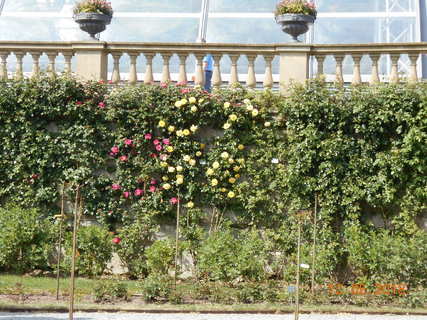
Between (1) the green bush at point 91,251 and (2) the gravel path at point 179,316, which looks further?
(1) the green bush at point 91,251

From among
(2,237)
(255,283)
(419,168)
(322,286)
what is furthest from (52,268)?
(419,168)

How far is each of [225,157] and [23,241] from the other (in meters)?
3.42

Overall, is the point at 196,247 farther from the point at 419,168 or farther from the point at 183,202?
the point at 419,168

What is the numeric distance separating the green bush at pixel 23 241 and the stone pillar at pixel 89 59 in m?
2.59

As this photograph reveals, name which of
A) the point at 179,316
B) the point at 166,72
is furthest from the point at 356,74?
the point at 179,316

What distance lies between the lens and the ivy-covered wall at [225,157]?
11164mm

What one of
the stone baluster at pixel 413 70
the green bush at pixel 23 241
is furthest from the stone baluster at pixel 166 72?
the stone baluster at pixel 413 70

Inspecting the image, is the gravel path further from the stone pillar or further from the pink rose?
the stone pillar

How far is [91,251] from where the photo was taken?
11234 millimetres

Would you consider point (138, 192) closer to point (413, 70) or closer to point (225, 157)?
point (225, 157)

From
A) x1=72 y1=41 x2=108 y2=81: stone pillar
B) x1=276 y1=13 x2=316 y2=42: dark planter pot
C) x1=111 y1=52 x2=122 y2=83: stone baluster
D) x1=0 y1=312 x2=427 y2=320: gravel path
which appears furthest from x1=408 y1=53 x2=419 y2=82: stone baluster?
x1=72 y1=41 x2=108 y2=81: stone pillar

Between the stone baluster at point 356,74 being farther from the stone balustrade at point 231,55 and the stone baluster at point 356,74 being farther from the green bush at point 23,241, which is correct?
the green bush at point 23,241

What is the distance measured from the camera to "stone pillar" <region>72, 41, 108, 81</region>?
487 inches

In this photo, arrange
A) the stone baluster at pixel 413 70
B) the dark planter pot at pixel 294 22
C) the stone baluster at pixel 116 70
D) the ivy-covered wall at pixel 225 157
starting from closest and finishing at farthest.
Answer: the ivy-covered wall at pixel 225 157
the stone baluster at pixel 413 70
the dark planter pot at pixel 294 22
the stone baluster at pixel 116 70
